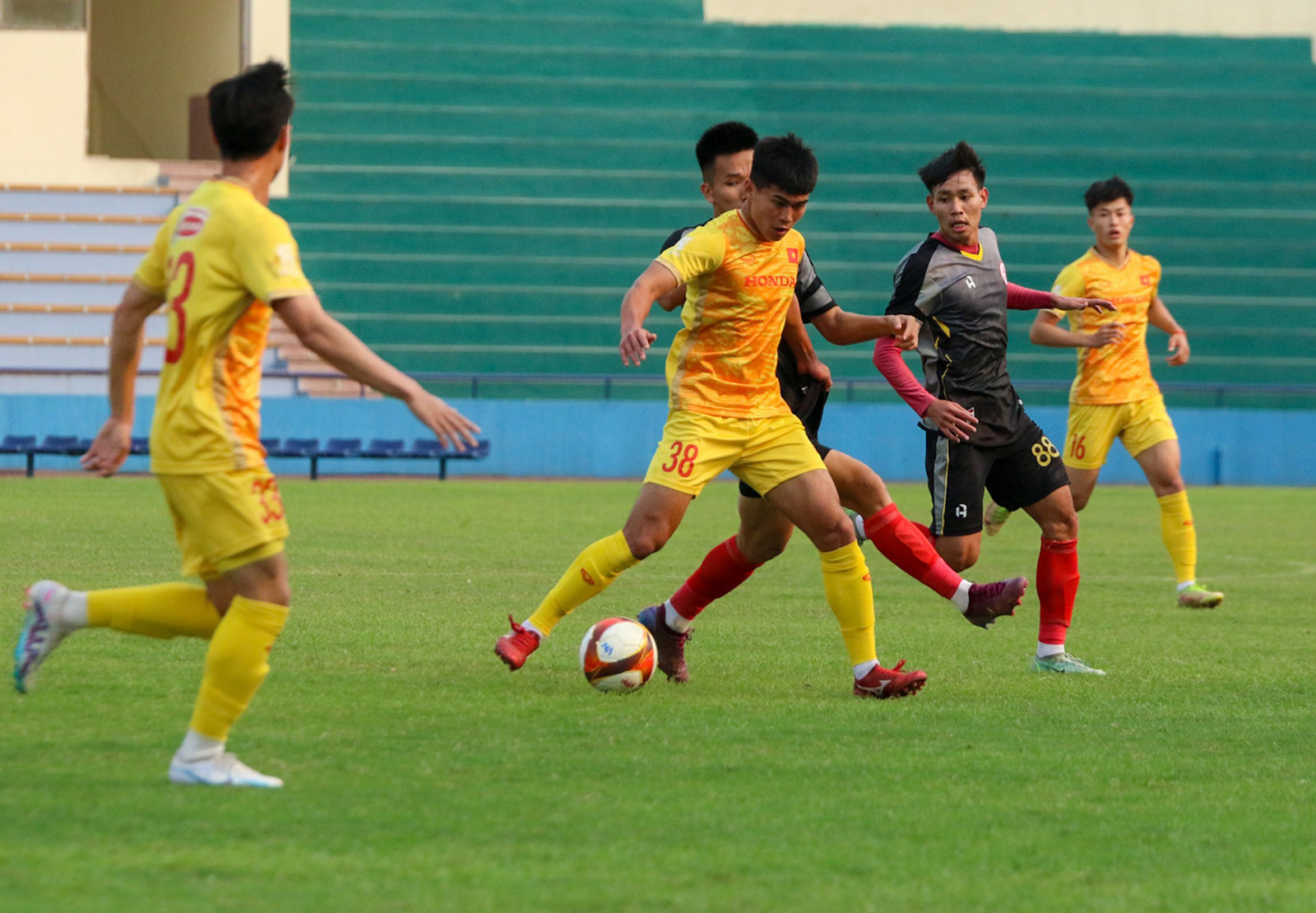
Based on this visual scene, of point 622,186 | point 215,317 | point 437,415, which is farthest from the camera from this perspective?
point 622,186

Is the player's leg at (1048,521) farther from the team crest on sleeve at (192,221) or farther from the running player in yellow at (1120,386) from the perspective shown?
the team crest on sleeve at (192,221)

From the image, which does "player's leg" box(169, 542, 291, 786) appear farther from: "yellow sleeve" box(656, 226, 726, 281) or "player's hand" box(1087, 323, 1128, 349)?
"player's hand" box(1087, 323, 1128, 349)

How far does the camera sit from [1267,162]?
29.0 metres

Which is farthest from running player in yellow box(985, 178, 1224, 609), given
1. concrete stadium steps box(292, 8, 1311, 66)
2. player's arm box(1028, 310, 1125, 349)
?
concrete stadium steps box(292, 8, 1311, 66)

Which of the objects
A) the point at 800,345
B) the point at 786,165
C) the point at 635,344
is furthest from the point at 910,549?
the point at 635,344

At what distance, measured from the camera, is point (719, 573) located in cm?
638

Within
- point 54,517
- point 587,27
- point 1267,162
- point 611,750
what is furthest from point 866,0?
point 611,750

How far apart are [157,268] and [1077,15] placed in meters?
29.2

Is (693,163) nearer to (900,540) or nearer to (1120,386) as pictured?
(1120,386)

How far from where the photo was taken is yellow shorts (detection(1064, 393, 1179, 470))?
9758mm

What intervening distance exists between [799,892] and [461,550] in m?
8.44

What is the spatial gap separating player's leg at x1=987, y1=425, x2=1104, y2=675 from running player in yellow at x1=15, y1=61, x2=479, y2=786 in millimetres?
3263

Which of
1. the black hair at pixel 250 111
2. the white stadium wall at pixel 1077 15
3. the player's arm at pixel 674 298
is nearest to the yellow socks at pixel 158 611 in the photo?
the black hair at pixel 250 111

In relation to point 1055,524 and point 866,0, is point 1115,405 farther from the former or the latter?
point 866,0
